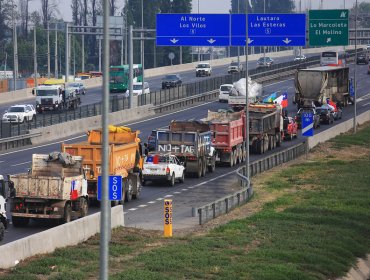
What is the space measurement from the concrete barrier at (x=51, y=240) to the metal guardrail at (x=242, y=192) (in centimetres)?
372

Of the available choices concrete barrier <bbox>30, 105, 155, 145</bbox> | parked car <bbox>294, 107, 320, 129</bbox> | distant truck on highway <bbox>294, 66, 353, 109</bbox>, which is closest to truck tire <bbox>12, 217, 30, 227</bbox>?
concrete barrier <bbox>30, 105, 155, 145</bbox>

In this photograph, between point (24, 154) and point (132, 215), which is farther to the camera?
point (24, 154)

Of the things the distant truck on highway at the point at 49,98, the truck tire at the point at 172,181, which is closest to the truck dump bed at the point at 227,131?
the truck tire at the point at 172,181

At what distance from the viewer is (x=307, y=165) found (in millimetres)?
62625

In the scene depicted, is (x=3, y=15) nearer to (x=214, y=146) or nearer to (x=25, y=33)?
(x=25, y=33)

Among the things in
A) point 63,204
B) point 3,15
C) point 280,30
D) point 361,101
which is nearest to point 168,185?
point 63,204

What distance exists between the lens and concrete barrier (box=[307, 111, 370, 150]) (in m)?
72.8

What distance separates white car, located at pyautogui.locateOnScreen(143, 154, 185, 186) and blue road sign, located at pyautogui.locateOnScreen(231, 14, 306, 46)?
27.5 meters

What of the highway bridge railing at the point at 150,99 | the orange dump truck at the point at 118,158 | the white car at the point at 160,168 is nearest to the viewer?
the orange dump truck at the point at 118,158

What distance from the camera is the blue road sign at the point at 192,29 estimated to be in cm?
7919

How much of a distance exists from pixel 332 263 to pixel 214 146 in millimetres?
26397

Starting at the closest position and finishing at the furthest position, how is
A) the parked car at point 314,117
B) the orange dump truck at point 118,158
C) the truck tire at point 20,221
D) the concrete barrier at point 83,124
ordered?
the truck tire at point 20,221 → the orange dump truck at point 118,158 → the concrete barrier at point 83,124 → the parked car at point 314,117

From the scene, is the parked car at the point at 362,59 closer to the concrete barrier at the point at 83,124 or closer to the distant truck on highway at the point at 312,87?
the distant truck on highway at the point at 312,87

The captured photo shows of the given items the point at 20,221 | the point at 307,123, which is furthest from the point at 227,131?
the point at 20,221
